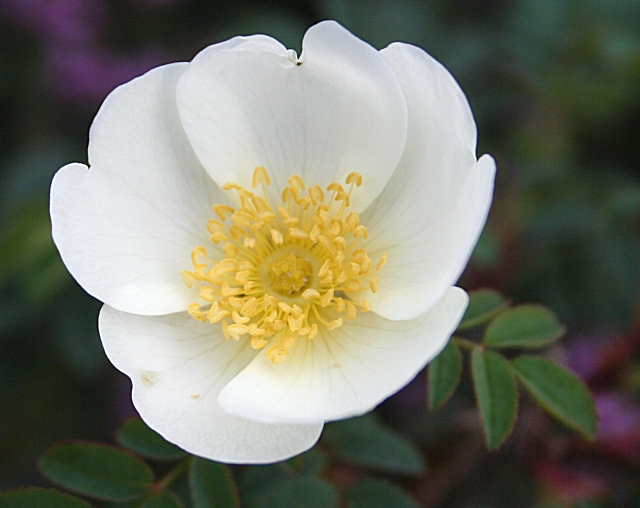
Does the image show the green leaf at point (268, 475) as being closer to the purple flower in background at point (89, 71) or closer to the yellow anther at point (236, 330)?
the yellow anther at point (236, 330)

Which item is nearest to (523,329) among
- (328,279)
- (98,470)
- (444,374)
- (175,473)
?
(444,374)

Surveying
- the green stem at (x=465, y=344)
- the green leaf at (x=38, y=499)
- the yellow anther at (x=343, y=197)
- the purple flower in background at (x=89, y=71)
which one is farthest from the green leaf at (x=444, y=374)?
the purple flower in background at (x=89, y=71)

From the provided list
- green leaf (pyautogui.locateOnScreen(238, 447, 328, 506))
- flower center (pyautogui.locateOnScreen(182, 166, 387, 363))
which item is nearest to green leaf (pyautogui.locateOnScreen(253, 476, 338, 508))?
green leaf (pyautogui.locateOnScreen(238, 447, 328, 506))

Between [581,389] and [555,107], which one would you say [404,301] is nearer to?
[581,389]

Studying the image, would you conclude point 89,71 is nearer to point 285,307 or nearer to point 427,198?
point 285,307

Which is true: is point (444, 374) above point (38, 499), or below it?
above

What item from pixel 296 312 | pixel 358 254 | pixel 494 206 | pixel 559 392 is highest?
pixel 358 254
